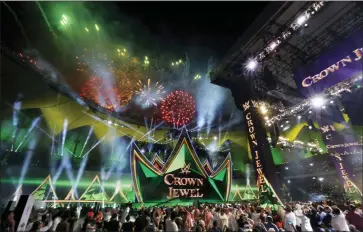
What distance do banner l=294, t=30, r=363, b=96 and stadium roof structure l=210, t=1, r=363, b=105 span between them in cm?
130

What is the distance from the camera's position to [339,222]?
6105mm

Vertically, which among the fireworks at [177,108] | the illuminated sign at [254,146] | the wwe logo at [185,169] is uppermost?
the fireworks at [177,108]

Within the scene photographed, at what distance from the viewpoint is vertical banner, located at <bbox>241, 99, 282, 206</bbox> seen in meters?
13.8

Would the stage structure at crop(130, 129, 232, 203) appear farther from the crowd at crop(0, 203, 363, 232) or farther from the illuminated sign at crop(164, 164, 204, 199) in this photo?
the crowd at crop(0, 203, 363, 232)

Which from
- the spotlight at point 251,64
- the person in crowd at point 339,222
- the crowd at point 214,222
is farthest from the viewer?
the spotlight at point 251,64

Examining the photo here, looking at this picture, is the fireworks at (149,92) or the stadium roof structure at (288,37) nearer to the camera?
the stadium roof structure at (288,37)

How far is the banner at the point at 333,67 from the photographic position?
35.5 feet

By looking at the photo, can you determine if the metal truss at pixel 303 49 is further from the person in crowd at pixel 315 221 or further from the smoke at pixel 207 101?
the smoke at pixel 207 101

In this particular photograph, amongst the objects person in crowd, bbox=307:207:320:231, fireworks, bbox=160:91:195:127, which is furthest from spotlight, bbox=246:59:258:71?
fireworks, bbox=160:91:195:127

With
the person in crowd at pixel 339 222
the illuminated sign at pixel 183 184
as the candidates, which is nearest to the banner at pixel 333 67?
the person in crowd at pixel 339 222

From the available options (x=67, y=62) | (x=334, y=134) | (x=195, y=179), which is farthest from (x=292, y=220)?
(x=67, y=62)

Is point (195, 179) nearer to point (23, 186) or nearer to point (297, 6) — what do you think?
point (297, 6)

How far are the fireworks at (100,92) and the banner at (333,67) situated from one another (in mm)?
22548

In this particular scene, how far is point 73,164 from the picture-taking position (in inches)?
753
